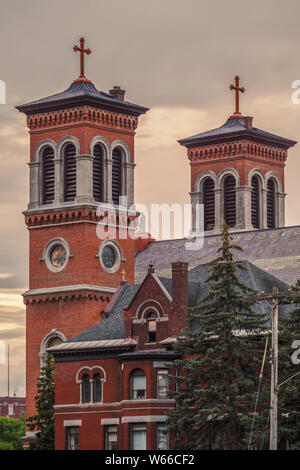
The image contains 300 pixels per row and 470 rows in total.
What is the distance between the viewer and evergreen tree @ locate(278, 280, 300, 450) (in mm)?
78000

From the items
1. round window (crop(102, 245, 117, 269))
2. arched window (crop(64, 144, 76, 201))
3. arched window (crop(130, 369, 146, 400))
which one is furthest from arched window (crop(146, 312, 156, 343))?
arched window (crop(64, 144, 76, 201))

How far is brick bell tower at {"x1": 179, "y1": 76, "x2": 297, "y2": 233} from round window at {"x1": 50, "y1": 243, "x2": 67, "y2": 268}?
17699 mm

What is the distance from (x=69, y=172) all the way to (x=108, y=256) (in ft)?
21.3

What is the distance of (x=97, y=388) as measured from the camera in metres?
94.6

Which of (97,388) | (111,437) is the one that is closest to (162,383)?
(111,437)

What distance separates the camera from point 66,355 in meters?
96.9

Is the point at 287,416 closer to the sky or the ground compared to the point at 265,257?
closer to the ground

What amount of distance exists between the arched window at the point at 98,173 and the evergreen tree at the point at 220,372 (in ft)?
109

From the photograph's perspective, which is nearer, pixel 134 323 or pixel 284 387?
pixel 284 387

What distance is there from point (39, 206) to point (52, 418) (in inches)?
831

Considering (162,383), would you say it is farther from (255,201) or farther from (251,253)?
(255,201)
